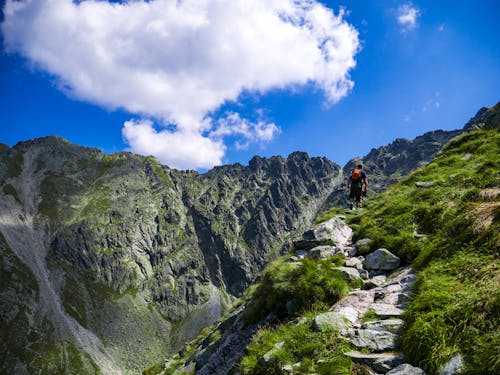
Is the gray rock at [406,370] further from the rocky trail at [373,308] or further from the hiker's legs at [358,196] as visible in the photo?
the hiker's legs at [358,196]

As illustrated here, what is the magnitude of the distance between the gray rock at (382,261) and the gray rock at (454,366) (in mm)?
6702

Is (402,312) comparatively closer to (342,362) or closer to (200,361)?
(342,362)

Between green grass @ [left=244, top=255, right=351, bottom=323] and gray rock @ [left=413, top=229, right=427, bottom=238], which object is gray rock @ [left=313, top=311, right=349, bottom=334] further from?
gray rock @ [left=413, top=229, right=427, bottom=238]

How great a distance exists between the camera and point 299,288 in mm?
11609

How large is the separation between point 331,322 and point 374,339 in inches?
57.9

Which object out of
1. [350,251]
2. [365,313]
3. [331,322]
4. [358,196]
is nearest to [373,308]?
[365,313]

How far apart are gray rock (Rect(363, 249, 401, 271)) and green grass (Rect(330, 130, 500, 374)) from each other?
0.47m

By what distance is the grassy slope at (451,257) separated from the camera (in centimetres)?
563

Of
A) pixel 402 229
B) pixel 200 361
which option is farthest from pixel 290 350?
pixel 200 361

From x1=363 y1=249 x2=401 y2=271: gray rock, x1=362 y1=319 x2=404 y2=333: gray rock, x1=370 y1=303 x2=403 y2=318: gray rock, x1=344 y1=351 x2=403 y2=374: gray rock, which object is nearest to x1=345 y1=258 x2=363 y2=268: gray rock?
x1=363 y1=249 x2=401 y2=271: gray rock

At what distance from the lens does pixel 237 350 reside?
43.4 feet

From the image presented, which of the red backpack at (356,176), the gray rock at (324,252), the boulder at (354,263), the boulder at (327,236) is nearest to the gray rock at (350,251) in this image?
the gray rock at (324,252)

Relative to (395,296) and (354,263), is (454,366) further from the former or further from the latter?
(354,263)

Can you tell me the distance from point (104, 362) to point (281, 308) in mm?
199709
